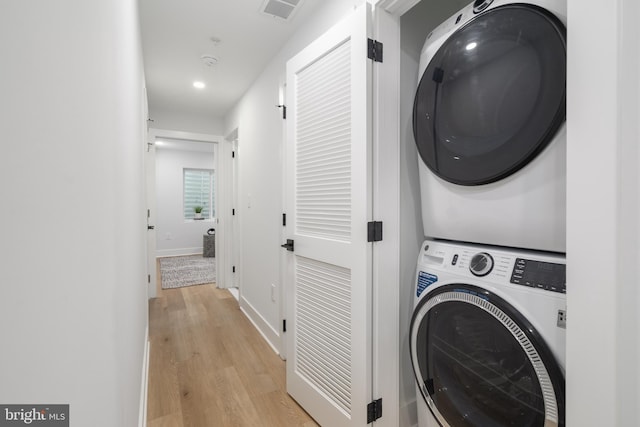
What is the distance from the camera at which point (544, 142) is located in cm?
92

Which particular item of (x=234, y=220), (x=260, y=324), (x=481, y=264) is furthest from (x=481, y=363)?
(x=234, y=220)

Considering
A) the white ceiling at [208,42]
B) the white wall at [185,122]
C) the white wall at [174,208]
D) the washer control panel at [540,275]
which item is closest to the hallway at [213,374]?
the washer control panel at [540,275]

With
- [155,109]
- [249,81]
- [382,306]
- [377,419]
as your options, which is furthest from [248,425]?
[155,109]

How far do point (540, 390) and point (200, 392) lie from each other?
6.37 ft

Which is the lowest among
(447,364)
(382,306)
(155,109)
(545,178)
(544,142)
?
(447,364)

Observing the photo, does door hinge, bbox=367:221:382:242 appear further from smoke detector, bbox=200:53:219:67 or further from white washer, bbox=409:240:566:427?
smoke detector, bbox=200:53:219:67

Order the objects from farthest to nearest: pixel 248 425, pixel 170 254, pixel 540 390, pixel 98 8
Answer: pixel 170 254
pixel 248 425
pixel 540 390
pixel 98 8

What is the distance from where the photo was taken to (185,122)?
4.09m

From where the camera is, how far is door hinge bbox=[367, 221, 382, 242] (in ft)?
4.52

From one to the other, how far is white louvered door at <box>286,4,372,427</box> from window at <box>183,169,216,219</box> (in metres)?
5.80

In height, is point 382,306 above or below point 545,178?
below

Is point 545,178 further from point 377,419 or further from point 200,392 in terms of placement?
point 200,392

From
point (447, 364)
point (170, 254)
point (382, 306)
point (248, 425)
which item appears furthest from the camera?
point (170, 254)

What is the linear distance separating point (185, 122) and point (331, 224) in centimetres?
342
